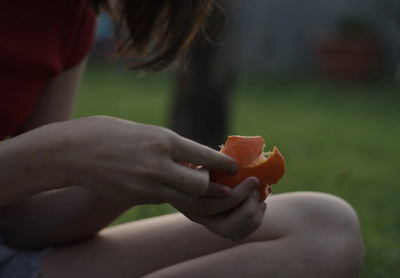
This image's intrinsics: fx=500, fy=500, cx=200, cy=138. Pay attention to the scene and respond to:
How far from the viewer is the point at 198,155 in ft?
3.21

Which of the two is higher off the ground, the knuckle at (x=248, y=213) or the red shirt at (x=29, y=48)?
the red shirt at (x=29, y=48)

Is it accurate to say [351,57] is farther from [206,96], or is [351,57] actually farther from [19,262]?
[19,262]

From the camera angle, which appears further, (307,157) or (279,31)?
(279,31)

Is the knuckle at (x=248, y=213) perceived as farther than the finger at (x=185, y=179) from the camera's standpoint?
Yes

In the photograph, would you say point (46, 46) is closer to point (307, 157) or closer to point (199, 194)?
point (199, 194)

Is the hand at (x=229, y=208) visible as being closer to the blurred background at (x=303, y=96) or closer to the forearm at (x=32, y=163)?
the forearm at (x=32, y=163)

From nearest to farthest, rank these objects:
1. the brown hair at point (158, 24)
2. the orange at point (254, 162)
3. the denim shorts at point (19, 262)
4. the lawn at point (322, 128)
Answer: the orange at point (254, 162)
the denim shorts at point (19, 262)
the brown hair at point (158, 24)
the lawn at point (322, 128)

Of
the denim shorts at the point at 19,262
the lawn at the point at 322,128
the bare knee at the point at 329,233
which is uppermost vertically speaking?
the bare knee at the point at 329,233

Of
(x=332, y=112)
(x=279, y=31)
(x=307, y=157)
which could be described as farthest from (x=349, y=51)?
(x=307, y=157)

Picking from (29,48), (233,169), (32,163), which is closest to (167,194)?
(233,169)

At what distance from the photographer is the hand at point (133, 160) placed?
3.07ft

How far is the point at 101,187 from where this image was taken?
99cm

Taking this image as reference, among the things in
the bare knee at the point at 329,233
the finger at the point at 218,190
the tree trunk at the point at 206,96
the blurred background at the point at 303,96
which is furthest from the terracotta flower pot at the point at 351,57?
the finger at the point at 218,190

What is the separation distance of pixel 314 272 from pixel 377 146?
3854 millimetres
